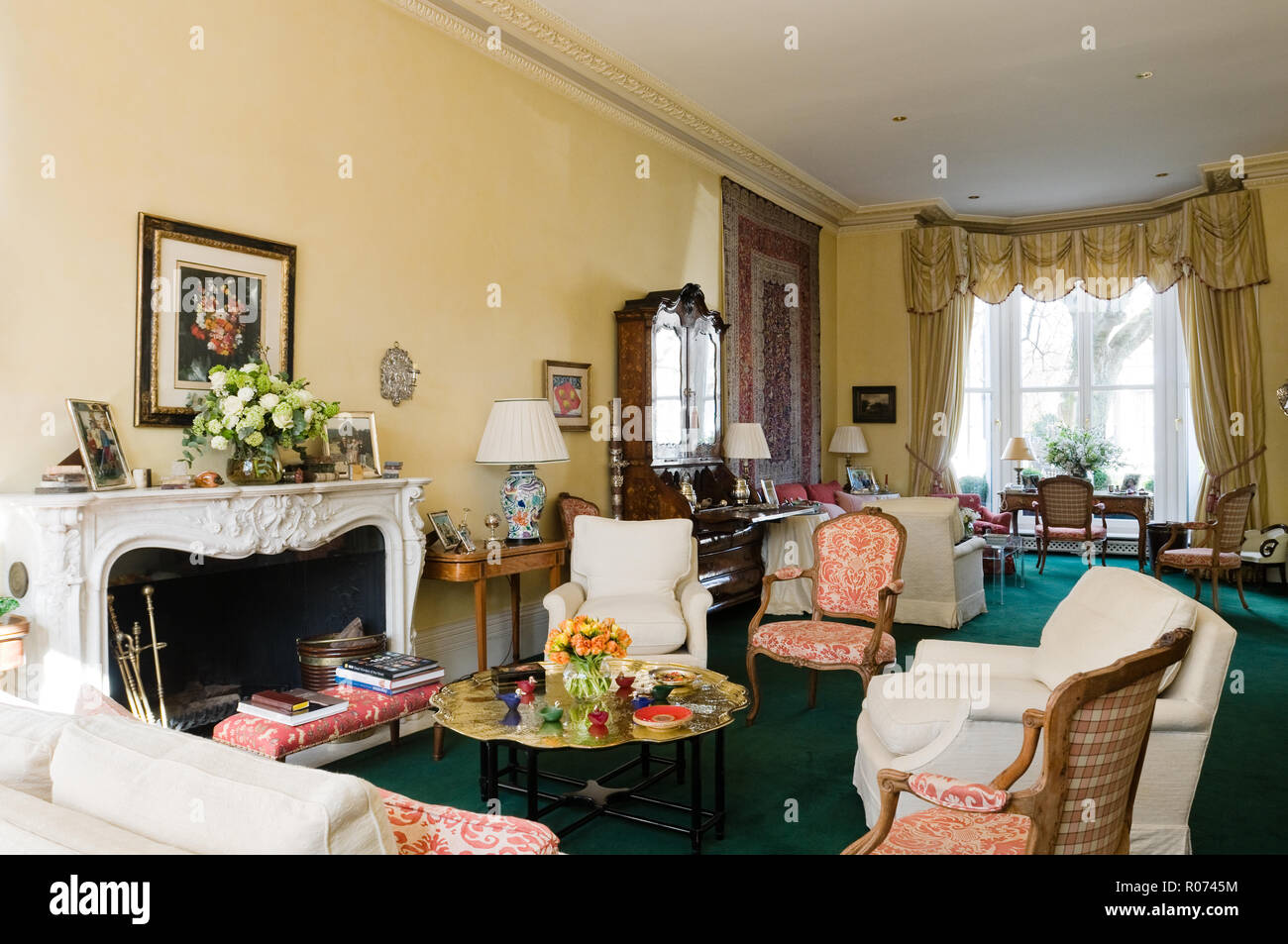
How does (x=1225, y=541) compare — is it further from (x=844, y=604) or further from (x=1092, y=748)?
(x=1092, y=748)

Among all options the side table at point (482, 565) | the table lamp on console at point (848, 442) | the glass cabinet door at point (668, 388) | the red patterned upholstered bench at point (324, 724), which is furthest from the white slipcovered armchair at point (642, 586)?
the table lamp on console at point (848, 442)

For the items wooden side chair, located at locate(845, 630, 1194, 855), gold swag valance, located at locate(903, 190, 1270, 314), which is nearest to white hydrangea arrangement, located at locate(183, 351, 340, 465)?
wooden side chair, located at locate(845, 630, 1194, 855)

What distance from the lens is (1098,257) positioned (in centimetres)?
955

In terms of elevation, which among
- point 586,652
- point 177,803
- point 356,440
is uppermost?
point 356,440

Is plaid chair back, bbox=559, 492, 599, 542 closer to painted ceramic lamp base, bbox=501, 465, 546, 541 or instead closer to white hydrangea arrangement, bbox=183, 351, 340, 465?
painted ceramic lamp base, bbox=501, 465, 546, 541

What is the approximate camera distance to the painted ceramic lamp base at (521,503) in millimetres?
5109

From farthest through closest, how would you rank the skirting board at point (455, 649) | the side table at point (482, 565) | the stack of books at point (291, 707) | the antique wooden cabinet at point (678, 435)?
the antique wooden cabinet at point (678, 435) < the side table at point (482, 565) < the skirting board at point (455, 649) < the stack of books at point (291, 707)

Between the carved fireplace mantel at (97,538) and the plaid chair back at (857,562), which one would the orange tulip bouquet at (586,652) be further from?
the plaid chair back at (857,562)

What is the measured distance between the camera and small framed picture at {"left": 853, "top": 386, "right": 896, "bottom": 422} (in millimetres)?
10055

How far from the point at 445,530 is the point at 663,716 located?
230cm

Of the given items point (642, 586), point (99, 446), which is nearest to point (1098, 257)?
point (642, 586)

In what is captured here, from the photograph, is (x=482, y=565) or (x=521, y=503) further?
(x=521, y=503)
